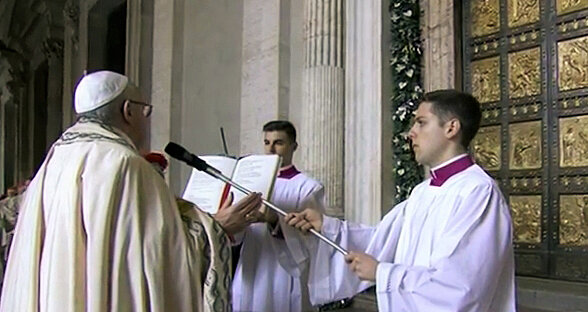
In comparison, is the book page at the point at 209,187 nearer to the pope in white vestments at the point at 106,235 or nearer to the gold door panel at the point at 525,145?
the pope in white vestments at the point at 106,235

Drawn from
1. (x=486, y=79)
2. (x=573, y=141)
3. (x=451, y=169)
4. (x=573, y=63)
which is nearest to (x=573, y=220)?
(x=573, y=141)

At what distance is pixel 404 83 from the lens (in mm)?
7457

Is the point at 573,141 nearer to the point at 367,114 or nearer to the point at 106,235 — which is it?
the point at 367,114

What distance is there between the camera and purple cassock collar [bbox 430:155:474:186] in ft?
9.18

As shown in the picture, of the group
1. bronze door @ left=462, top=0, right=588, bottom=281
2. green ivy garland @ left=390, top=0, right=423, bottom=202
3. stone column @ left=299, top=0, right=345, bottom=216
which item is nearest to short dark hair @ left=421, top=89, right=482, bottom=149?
bronze door @ left=462, top=0, right=588, bottom=281

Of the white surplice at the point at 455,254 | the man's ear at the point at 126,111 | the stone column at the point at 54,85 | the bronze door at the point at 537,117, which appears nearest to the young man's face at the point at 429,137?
the white surplice at the point at 455,254

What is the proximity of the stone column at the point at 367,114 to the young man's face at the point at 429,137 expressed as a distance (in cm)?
458

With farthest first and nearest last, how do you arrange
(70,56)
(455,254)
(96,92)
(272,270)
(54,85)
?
(54,85)
(70,56)
(272,270)
(96,92)
(455,254)

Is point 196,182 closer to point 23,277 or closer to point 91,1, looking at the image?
point 23,277

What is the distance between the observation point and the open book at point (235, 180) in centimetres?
403

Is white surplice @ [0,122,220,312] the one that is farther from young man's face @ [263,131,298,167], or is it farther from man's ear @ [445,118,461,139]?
young man's face @ [263,131,298,167]

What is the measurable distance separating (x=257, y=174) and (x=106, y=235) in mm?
1429

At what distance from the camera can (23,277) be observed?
2943 mm

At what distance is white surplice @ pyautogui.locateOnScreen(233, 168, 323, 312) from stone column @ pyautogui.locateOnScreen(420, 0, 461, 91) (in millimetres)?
2906
